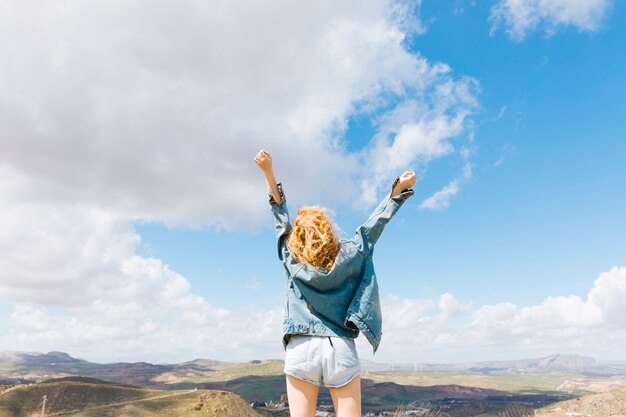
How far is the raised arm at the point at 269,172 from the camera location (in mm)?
4285

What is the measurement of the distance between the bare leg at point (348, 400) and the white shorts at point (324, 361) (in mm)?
53

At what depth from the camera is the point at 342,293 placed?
3971mm

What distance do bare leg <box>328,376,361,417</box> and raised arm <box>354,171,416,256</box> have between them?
111cm

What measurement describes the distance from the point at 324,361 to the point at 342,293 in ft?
2.00

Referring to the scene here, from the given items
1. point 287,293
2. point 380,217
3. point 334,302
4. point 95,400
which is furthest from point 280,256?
point 95,400

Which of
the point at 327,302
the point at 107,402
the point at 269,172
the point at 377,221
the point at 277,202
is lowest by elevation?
the point at 107,402

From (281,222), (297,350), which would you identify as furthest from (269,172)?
(297,350)

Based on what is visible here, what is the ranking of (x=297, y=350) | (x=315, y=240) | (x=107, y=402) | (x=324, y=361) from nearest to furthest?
1. (x=324, y=361)
2. (x=297, y=350)
3. (x=315, y=240)
4. (x=107, y=402)

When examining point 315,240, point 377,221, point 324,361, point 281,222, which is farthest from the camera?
point 281,222

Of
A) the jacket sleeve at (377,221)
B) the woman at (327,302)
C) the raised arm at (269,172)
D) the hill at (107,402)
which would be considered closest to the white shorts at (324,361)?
the woman at (327,302)

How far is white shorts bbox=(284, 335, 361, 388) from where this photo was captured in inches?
141

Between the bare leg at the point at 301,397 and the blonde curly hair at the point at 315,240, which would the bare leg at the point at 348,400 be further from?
the blonde curly hair at the point at 315,240

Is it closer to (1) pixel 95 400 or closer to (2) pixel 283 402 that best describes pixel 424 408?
(1) pixel 95 400

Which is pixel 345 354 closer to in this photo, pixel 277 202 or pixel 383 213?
pixel 383 213
